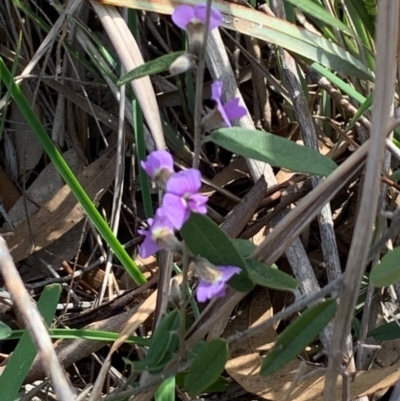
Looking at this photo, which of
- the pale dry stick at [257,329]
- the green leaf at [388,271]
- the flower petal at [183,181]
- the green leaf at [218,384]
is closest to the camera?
the flower petal at [183,181]

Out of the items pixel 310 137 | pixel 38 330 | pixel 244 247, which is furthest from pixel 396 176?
pixel 38 330

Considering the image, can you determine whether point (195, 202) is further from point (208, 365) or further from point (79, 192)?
point (79, 192)

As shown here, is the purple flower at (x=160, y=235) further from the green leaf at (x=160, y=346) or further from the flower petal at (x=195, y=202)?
the green leaf at (x=160, y=346)

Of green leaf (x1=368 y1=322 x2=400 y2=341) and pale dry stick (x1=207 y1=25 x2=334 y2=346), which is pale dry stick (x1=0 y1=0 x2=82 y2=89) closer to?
pale dry stick (x1=207 y1=25 x2=334 y2=346)

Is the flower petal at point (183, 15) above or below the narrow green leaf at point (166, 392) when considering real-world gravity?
above

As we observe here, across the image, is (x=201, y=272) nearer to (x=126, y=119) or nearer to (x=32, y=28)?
(x=126, y=119)

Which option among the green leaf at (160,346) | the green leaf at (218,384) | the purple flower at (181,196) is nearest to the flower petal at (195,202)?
the purple flower at (181,196)

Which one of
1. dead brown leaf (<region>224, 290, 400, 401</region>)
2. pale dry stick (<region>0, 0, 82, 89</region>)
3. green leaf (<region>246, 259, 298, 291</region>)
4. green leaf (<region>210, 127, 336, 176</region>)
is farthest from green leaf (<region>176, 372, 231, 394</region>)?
pale dry stick (<region>0, 0, 82, 89</region>)
